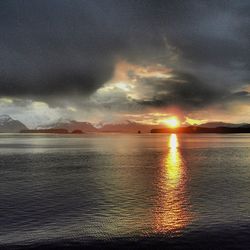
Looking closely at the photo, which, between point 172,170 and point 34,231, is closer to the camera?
point 34,231

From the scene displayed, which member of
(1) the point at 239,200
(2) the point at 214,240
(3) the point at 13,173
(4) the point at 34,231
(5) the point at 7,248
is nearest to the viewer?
(5) the point at 7,248

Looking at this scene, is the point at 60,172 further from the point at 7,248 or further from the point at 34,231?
the point at 7,248

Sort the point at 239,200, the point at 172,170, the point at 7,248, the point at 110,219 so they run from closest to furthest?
the point at 7,248
the point at 110,219
the point at 239,200
the point at 172,170

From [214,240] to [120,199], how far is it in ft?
61.3

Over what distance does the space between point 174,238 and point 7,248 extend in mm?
12872

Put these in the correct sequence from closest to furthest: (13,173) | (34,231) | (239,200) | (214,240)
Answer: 1. (214,240)
2. (34,231)
3. (239,200)
4. (13,173)

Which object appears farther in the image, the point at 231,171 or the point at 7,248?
the point at 231,171

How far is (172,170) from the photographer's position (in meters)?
81.9

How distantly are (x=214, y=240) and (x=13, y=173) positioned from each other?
55.2 m

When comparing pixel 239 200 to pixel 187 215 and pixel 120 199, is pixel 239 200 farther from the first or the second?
pixel 120 199

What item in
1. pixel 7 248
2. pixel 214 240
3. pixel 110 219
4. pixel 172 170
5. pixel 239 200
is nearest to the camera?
pixel 7 248

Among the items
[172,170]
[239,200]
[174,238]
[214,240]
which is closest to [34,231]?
[174,238]

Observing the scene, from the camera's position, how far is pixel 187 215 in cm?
3700

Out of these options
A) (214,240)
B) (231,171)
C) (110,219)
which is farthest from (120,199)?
(231,171)
